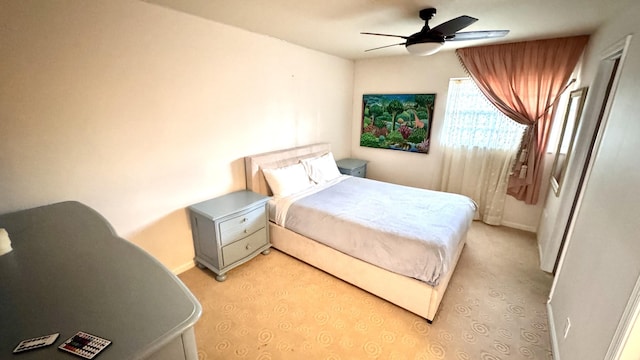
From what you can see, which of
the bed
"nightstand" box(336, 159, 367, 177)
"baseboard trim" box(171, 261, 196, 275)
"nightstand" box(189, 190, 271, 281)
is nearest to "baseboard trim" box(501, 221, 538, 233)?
the bed

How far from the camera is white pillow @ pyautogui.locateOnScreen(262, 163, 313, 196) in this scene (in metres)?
2.96

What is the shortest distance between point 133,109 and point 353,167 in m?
2.99

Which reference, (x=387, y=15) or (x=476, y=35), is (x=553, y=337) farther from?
(x=387, y=15)

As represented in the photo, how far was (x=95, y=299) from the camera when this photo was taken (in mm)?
882

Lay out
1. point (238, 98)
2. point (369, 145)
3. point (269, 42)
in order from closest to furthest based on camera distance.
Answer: point (238, 98)
point (269, 42)
point (369, 145)

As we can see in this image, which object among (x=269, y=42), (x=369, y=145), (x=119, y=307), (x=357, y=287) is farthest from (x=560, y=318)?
(x=269, y=42)

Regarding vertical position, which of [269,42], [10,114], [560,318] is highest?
[269,42]

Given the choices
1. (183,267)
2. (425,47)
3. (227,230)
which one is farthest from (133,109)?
(425,47)

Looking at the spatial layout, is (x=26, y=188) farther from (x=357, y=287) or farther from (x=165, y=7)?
(x=357, y=287)

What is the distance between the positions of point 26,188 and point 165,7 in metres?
1.67

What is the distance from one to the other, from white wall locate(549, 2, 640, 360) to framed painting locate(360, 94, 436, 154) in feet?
6.78

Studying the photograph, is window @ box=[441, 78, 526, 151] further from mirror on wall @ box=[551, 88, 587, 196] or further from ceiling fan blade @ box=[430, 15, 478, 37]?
ceiling fan blade @ box=[430, 15, 478, 37]

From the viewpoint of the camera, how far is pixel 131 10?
1933mm

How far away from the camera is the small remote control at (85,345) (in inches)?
26.5
